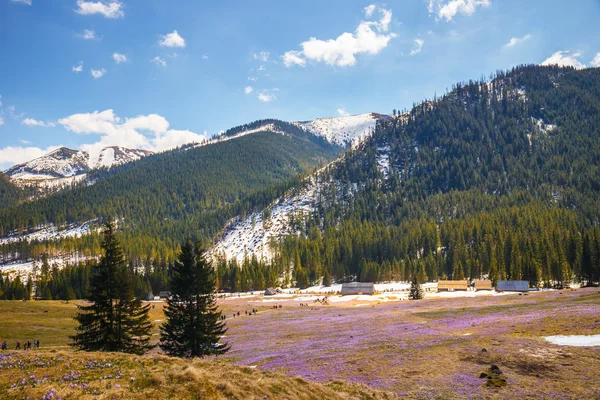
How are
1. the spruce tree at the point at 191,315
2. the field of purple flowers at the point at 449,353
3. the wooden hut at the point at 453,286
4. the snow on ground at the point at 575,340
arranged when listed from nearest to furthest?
the field of purple flowers at the point at 449,353, the snow on ground at the point at 575,340, the spruce tree at the point at 191,315, the wooden hut at the point at 453,286

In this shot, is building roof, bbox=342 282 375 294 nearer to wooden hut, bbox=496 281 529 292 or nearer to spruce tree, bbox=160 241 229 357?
wooden hut, bbox=496 281 529 292

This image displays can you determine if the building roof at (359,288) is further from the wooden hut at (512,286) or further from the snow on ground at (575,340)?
the snow on ground at (575,340)

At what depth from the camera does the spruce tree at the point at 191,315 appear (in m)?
32.1

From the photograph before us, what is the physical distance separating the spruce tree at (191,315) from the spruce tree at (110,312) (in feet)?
8.12

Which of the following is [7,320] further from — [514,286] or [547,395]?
[514,286]

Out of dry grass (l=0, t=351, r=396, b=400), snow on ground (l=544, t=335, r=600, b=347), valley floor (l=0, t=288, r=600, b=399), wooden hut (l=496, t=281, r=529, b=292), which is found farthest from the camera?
wooden hut (l=496, t=281, r=529, b=292)

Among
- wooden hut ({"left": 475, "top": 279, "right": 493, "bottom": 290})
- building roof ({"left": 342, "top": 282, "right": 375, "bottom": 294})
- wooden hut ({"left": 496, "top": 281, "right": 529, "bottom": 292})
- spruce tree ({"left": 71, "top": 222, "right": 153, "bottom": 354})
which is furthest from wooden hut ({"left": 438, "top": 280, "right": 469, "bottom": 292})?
spruce tree ({"left": 71, "top": 222, "right": 153, "bottom": 354})

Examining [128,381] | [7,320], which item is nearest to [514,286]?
[128,381]

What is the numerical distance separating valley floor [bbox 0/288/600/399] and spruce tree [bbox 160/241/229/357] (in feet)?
18.5

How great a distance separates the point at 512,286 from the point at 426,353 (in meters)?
82.7

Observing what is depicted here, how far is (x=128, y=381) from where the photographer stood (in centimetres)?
1442

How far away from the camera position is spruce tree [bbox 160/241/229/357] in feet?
105

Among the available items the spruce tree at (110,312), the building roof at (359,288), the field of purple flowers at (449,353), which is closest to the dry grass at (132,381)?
the field of purple flowers at (449,353)

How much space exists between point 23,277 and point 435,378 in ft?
779
